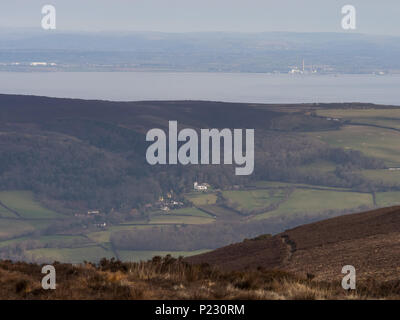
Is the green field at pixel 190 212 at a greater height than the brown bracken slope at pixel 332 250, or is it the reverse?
the brown bracken slope at pixel 332 250

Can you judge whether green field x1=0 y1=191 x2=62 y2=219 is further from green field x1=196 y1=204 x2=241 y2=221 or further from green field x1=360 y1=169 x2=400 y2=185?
green field x1=360 y1=169 x2=400 y2=185

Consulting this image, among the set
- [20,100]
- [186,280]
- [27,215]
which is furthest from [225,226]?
[20,100]

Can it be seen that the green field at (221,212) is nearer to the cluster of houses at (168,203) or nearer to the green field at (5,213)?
the cluster of houses at (168,203)

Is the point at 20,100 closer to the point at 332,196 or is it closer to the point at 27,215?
the point at 27,215

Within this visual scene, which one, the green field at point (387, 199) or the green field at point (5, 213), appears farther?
the green field at point (387, 199)

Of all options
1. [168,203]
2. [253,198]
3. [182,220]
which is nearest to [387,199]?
[253,198]

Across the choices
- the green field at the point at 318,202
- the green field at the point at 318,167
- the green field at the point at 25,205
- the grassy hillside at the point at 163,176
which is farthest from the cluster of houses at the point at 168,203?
the green field at the point at 318,167

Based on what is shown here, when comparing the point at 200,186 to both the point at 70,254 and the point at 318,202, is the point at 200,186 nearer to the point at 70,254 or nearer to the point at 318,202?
the point at 318,202
